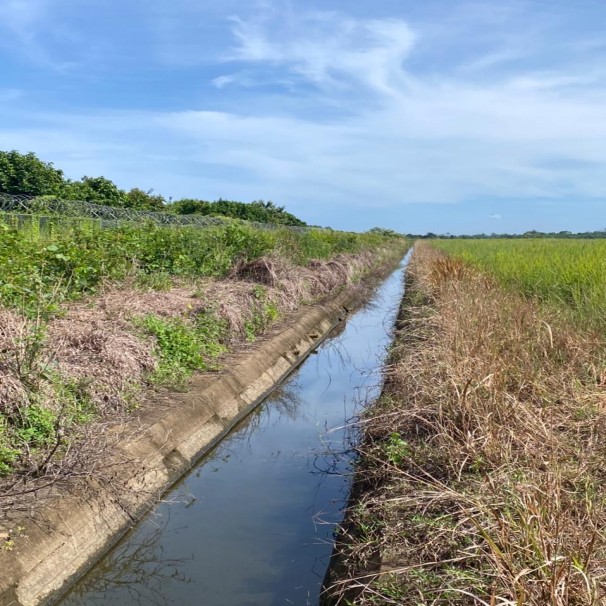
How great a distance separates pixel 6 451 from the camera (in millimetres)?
3914

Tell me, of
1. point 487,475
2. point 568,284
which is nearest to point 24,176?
point 568,284

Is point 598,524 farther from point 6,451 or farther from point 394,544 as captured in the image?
point 6,451

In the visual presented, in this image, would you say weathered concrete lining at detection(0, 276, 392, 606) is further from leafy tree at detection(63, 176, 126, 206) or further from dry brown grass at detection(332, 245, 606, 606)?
leafy tree at detection(63, 176, 126, 206)

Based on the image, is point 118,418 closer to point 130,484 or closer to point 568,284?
point 130,484

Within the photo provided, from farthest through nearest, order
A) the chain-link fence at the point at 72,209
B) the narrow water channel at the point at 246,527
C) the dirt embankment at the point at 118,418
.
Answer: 1. the chain-link fence at the point at 72,209
2. the narrow water channel at the point at 246,527
3. the dirt embankment at the point at 118,418

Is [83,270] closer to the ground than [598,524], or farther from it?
farther from it

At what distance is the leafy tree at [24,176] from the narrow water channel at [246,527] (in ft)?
78.5

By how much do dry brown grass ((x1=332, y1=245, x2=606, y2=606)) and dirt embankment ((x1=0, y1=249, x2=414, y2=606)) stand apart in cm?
155

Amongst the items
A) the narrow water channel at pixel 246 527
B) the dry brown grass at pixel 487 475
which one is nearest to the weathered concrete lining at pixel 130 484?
the narrow water channel at pixel 246 527

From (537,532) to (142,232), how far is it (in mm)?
8922

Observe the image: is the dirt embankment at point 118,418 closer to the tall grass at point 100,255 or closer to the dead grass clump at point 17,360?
the dead grass clump at point 17,360

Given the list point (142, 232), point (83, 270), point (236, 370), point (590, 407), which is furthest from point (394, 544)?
point (142, 232)

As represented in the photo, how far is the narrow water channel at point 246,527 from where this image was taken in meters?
3.74

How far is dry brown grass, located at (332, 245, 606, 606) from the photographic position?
2.46m
